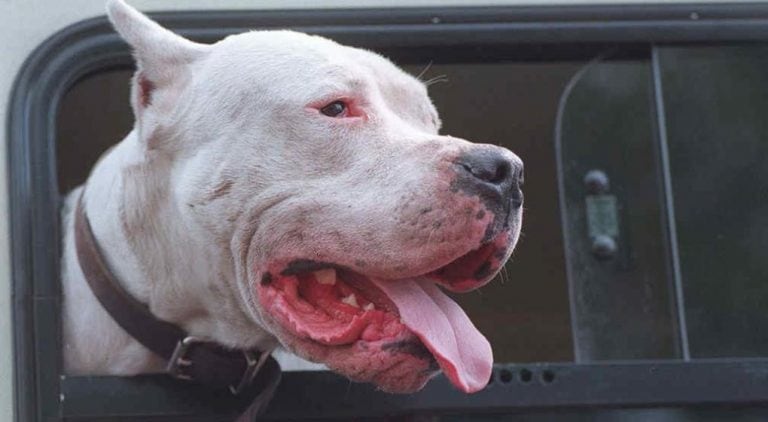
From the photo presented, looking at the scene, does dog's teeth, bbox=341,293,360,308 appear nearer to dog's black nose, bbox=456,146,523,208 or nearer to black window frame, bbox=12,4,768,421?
black window frame, bbox=12,4,768,421

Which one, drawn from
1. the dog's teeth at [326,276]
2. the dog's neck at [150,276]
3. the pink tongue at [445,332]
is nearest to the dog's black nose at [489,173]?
the pink tongue at [445,332]

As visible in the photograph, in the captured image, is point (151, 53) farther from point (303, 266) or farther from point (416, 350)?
point (416, 350)

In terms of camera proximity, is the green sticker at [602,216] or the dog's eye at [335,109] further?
the green sticker at [602,216]

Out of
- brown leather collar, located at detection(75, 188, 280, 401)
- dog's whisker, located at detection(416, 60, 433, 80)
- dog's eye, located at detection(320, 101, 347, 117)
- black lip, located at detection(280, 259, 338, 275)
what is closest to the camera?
black lip, located at detection(280, 259, 338, 275)

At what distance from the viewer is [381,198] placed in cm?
260

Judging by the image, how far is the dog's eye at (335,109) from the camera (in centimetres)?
278

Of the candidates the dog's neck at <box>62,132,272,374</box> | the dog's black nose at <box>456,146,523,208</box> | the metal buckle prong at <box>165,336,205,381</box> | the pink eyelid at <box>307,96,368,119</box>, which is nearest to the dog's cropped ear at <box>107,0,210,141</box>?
the dog's neck at <box>62,132,272,374</box>

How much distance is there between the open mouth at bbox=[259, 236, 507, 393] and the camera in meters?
2.57

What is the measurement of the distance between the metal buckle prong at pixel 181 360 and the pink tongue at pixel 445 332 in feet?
1.49

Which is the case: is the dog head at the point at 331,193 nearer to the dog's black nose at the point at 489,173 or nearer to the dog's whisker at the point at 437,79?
the dog's black nose at the point at 489,173

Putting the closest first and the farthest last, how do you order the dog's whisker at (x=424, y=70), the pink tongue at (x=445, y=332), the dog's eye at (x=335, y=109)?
1. the pink tongue at (x=445, y=332)
2. the dog's eye at (x=335, y=109)
3. the dog's whisker at (x=424, y=70)

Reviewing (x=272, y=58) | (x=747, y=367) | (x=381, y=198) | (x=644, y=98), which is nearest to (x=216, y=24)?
(x=272, y=58)

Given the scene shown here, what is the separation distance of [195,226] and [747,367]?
1104 millimetres

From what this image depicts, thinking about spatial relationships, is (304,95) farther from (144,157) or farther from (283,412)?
(283,412)
